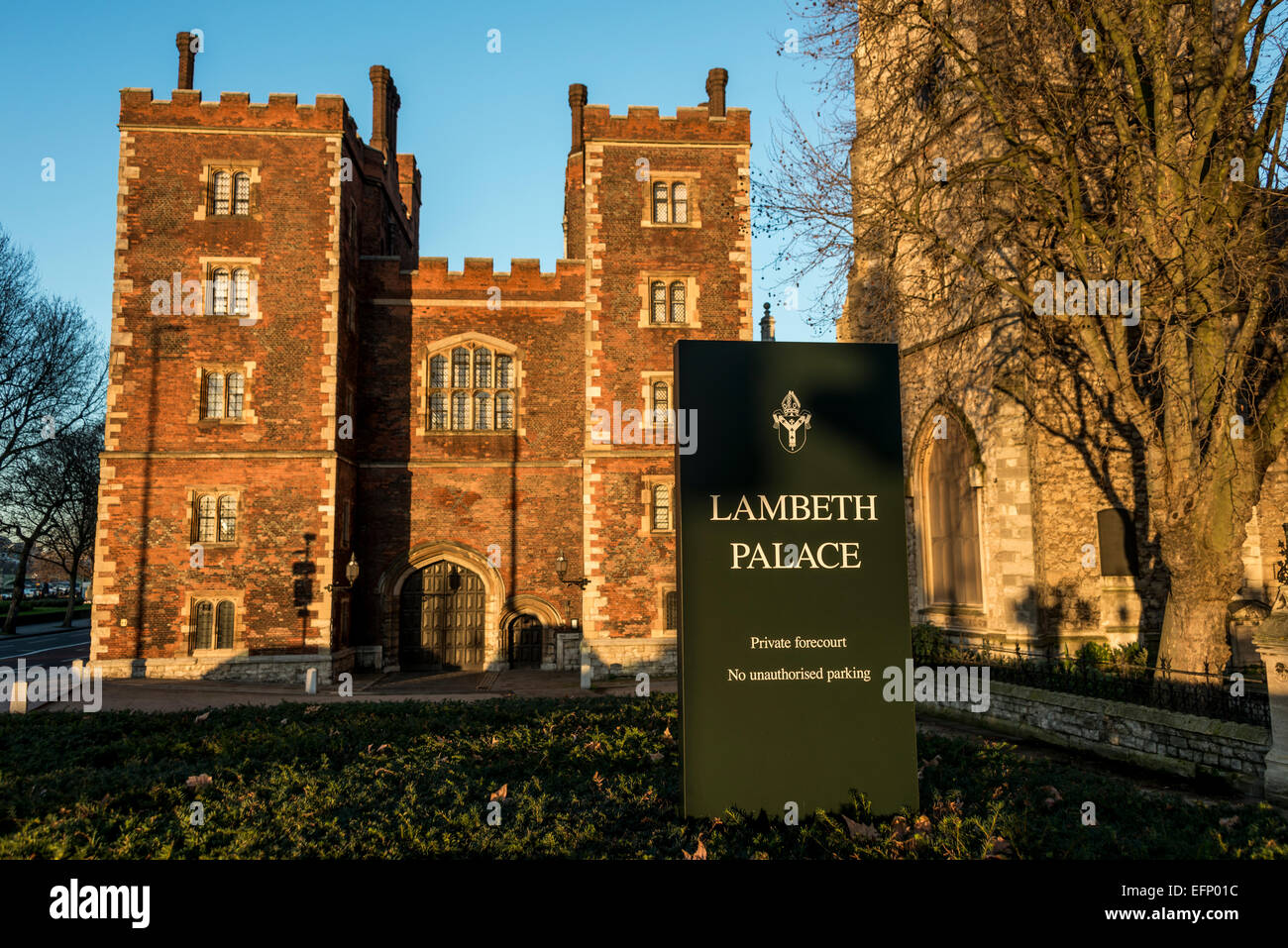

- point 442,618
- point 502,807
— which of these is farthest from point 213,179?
point 502,807

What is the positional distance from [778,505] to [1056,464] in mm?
11101

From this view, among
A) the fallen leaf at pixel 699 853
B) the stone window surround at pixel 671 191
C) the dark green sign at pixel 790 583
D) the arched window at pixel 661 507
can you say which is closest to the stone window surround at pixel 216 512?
the arched window at pixel 661 507

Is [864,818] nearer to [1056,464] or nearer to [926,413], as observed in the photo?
[1056,464]

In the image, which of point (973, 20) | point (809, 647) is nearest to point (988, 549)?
point (973, 20)

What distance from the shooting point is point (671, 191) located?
2342cm

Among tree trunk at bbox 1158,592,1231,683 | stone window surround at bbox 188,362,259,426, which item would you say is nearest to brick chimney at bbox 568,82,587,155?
stone window surround at bbox 188,362,259,426

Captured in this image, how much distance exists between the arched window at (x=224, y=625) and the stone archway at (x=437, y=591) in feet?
12.4

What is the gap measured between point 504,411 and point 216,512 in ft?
26.5

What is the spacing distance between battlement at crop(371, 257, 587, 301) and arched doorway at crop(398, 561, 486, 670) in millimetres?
8060

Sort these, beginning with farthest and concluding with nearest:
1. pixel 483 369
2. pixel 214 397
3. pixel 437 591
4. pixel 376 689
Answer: pixel 483 369 → pixel 437 591 → pixel 214 397 → pixel 376 689

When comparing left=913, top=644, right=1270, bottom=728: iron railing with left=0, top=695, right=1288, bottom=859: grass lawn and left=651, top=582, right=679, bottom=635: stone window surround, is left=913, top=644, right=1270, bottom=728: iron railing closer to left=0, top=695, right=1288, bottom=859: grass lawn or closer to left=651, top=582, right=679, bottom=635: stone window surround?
left=0, top=695, right=1288, bottom=859: grass lawn

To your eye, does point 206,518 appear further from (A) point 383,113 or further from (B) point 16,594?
(B) point 16,594

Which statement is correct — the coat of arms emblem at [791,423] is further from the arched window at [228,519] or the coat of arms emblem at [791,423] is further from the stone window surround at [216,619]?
the arched window at [228,519]

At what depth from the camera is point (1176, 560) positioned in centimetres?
1068
